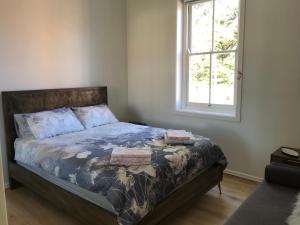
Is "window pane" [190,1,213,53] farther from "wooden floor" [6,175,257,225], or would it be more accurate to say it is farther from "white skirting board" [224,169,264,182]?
"wooden floor" [6,175,257,225]

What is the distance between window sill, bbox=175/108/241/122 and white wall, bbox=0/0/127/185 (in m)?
1.18

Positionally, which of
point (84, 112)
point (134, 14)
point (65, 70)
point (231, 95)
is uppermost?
point (134, 14)

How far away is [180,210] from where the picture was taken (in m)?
2.29

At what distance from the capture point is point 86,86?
3.78m

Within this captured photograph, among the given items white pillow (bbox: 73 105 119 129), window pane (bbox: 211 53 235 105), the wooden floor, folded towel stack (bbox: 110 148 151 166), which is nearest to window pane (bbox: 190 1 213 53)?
window pane (bbox: 211 53 235 105)

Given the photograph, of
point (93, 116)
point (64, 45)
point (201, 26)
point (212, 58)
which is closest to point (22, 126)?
point (93, 116)

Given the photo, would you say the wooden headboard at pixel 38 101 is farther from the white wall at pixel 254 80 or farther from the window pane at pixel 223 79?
the window pane at pixel 223 79

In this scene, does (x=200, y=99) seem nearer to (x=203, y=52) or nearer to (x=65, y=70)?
(x=203, y=52)

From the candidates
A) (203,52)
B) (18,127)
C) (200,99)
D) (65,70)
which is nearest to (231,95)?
(200,99)

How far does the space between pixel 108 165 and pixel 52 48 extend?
201 centimetres

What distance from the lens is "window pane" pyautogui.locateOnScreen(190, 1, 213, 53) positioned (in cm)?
343

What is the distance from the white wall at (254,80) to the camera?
2.77 meters

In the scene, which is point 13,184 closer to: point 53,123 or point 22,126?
point 22,126

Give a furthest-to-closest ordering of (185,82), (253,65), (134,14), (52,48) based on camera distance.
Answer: (134,14)
(185,82)
(52,48)
(253,65)
